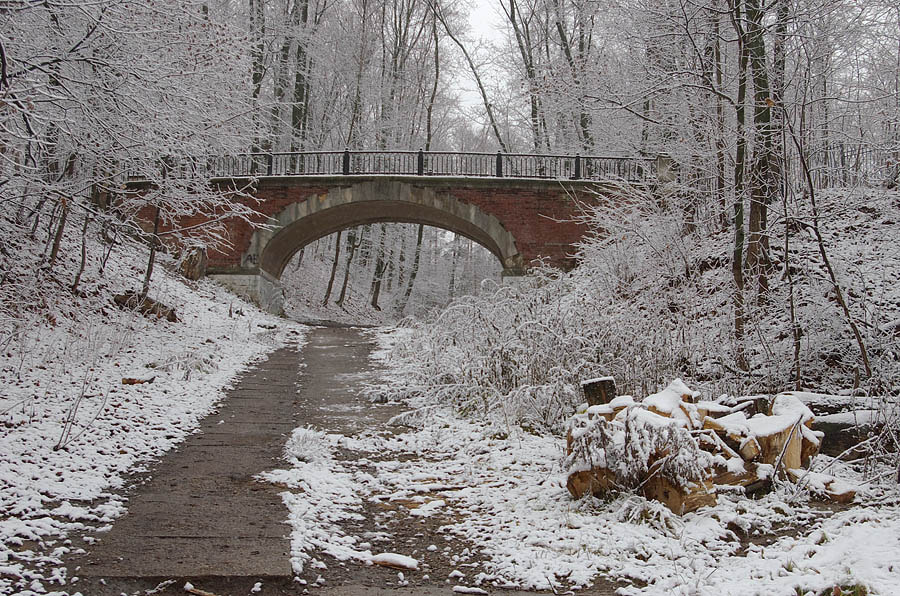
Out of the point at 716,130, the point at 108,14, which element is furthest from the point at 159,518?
the point at 716,130

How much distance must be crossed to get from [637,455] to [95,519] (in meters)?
3.03

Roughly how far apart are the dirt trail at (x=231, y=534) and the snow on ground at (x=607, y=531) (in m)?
0.14

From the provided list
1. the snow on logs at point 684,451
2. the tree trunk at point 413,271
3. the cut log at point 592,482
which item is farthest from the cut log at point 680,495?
the tree trunk at point 413,271

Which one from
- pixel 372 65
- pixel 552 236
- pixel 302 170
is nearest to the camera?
pixel 552 236

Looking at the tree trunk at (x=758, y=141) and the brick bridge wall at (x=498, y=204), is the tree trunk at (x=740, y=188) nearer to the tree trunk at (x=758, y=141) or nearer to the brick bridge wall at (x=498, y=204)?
the tree trunk at (x=758, y=141)

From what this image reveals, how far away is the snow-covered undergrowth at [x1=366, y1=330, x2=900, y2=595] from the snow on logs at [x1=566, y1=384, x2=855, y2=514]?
116 mm

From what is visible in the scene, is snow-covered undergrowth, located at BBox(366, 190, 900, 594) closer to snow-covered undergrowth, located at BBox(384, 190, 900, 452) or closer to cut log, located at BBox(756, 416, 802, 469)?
snow-covered undergrowth, located at BBox(384, 190, 900, 452)

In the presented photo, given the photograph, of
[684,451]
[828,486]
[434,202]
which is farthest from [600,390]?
[434,202]

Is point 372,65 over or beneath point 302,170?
over

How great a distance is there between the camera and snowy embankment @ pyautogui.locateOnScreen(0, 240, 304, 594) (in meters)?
3.32

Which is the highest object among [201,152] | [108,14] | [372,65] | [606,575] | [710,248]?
[372,65]

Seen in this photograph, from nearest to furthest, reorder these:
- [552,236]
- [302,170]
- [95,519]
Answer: [95,519]
[552,236]
[302,170]

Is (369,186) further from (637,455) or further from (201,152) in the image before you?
(637,455)

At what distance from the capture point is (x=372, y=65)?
25.6m
